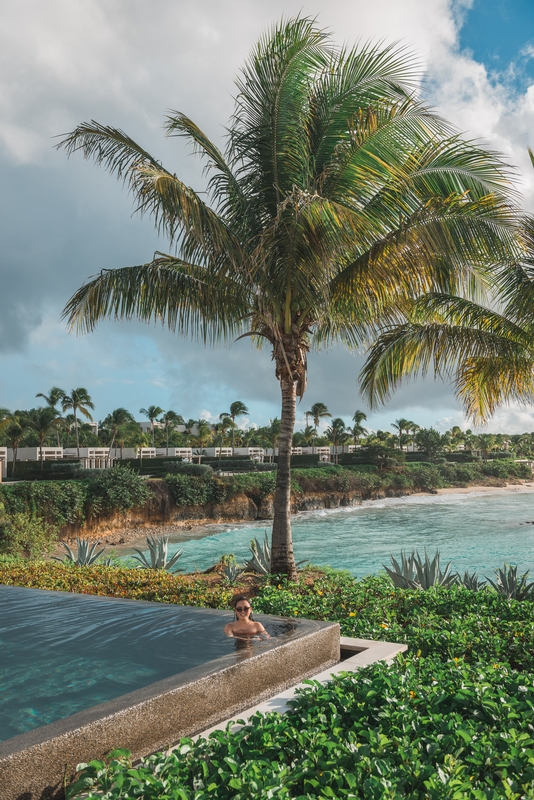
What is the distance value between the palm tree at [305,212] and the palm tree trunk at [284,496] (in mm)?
22

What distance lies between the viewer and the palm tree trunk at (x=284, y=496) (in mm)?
9320

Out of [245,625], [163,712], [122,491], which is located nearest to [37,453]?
[122,491]

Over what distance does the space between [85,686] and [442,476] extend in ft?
184

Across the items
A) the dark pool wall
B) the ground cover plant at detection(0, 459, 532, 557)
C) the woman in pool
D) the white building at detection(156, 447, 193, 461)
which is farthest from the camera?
the white building at detection(156, 447, 193, 461)

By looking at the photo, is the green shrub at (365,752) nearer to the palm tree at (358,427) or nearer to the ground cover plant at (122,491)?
the ground cover plant at (122,491)

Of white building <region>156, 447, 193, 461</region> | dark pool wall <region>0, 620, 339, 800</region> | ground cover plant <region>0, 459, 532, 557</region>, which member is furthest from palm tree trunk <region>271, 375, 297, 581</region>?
white building <region>156, 447, 193, 461</region>

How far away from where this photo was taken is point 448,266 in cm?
905

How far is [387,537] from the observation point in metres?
27.3

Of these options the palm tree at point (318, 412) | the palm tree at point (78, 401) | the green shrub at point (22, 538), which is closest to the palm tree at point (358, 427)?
the palm tree at point (318, 412)

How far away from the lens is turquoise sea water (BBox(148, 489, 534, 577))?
21.3m

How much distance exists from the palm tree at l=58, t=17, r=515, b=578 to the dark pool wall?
450 centimetres

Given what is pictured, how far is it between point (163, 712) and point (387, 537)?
81.0ft

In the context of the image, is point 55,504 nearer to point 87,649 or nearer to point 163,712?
point 87,649

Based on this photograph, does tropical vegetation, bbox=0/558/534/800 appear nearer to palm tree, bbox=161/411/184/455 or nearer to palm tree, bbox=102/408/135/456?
palm tree, bbox=102/408/135/456
